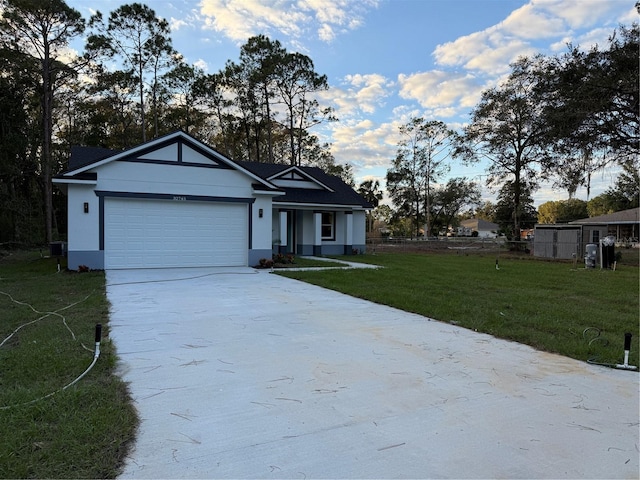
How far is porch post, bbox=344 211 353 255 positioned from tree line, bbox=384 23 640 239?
10139 mm

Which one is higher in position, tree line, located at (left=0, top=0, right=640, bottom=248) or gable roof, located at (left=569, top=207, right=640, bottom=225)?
tree line, located at (left=0, top=0, right=640, bottom=248)

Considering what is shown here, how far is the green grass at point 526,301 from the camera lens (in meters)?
5.61

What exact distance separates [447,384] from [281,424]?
177 cm

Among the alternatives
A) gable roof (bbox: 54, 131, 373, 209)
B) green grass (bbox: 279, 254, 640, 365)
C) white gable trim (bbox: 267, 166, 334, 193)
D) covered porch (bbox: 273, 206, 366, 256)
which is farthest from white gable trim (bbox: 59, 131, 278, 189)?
white gable trim (bbox: 267, 166, 334, 193)

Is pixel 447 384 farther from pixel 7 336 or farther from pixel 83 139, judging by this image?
pixel 83 139

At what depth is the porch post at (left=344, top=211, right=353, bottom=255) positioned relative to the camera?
21297mm

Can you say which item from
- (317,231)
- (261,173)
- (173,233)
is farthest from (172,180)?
(317,231)

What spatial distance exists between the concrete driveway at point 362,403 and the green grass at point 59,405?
18 centimetres

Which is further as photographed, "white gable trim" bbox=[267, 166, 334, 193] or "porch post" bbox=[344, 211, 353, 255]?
"porch post" bbox=[344, 211, 353, 255]

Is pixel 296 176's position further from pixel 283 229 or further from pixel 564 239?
pixel 564 239

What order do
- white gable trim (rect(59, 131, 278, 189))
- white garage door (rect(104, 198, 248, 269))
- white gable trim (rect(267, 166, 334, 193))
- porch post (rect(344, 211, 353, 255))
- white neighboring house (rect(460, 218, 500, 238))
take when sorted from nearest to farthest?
white gable trim (rect(59, 131, 278, 189)), white garage door (rect(104, 198, 248, 269)), white gable trim (rect(267, 166, 334, 193)), porch post (rect(344, 211, 353, 255)), white neighboring house (rect(460, 218, 500, 238))

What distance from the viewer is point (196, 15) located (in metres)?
13.0

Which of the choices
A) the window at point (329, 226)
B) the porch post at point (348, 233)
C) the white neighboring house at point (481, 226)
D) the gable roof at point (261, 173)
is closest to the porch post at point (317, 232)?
the gable roof at point (261, 173)

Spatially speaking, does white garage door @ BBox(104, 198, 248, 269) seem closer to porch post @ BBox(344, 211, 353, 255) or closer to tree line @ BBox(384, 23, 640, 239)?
porch post @ BBox(344, 211, 353, 255)
